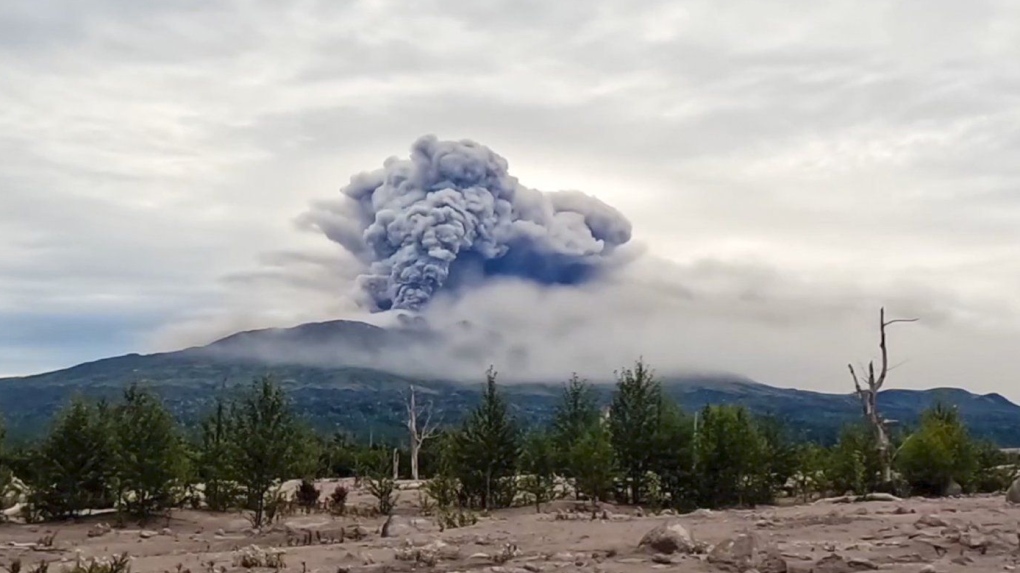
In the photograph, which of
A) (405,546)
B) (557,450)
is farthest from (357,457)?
(405,546)

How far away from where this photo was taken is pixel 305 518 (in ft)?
96.4

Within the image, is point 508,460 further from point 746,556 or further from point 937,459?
point 746,556

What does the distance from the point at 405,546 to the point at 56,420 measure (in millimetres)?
19822

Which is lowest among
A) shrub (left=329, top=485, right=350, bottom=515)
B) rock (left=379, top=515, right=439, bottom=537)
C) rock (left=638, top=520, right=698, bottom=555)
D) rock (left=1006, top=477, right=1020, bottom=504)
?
shrub (left=329, top=485, right=350, bottom=515)

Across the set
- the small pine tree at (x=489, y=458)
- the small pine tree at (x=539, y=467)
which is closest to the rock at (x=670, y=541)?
the small pine tree at (x=539, y=467)

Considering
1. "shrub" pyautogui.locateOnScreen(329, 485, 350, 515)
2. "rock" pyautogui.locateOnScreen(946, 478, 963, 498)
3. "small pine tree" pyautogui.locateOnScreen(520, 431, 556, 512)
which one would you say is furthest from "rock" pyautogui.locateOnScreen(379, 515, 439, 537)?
"rock" pyautogui.locateOnScreen(946, 478, 963, 498)

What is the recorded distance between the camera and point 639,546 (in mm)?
14680

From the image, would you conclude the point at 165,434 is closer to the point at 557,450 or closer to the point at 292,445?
the point at 292,445

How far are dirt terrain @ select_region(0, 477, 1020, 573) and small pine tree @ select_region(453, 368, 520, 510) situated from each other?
10.1 metres

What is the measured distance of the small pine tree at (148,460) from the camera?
3070cm

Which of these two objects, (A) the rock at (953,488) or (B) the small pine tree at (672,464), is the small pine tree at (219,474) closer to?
(B) the small pine tree at (672,464)

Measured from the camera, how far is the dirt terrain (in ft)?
42.8

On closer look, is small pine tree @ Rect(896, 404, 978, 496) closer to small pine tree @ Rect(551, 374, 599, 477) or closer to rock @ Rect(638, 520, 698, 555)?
small pine tree @ Rect(551, 374, 599, 477)

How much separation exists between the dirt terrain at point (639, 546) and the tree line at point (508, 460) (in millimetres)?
7245
